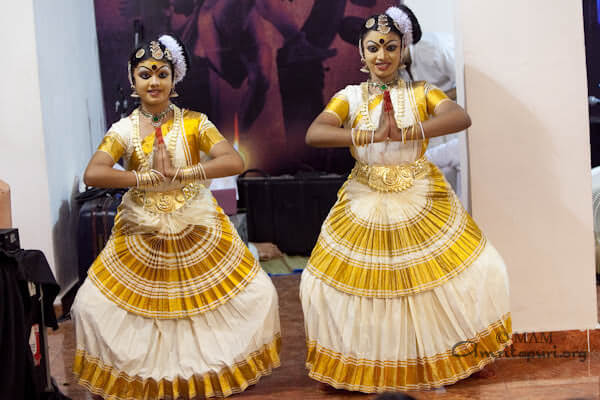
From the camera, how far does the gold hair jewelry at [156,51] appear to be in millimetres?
3486

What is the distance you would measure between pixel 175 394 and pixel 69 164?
104 inches

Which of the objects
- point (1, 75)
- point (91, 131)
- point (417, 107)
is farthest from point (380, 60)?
point (91, 131)

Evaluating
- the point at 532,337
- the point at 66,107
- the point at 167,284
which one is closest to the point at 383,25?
the point at 167,284

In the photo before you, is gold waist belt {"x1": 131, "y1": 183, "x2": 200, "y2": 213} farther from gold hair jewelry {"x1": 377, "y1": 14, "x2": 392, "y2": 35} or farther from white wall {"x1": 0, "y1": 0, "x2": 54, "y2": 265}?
white wall {"x1": 0, "y1": 0, "x2": 54, "y2": 265}

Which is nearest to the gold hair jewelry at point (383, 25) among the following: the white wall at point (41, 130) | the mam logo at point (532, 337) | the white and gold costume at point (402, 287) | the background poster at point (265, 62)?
the white and gold costume at point (402, 287)

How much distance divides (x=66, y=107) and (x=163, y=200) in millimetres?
2384

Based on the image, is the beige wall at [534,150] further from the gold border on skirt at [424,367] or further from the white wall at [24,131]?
the white wall at [24,131]

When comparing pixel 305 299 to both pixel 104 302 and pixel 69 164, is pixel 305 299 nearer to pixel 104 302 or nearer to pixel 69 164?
pixel 104 302

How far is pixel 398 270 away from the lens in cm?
343

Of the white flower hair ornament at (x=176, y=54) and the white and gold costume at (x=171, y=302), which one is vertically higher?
the white flower hair ornament at (x=176, y=54)

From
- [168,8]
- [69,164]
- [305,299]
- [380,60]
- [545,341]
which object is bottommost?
[545,341]

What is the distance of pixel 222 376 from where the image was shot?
3453mm

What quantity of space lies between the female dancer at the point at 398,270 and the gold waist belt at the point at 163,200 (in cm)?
67

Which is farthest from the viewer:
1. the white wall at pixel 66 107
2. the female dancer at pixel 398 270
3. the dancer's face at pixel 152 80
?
the white wall at pixel 66 107
